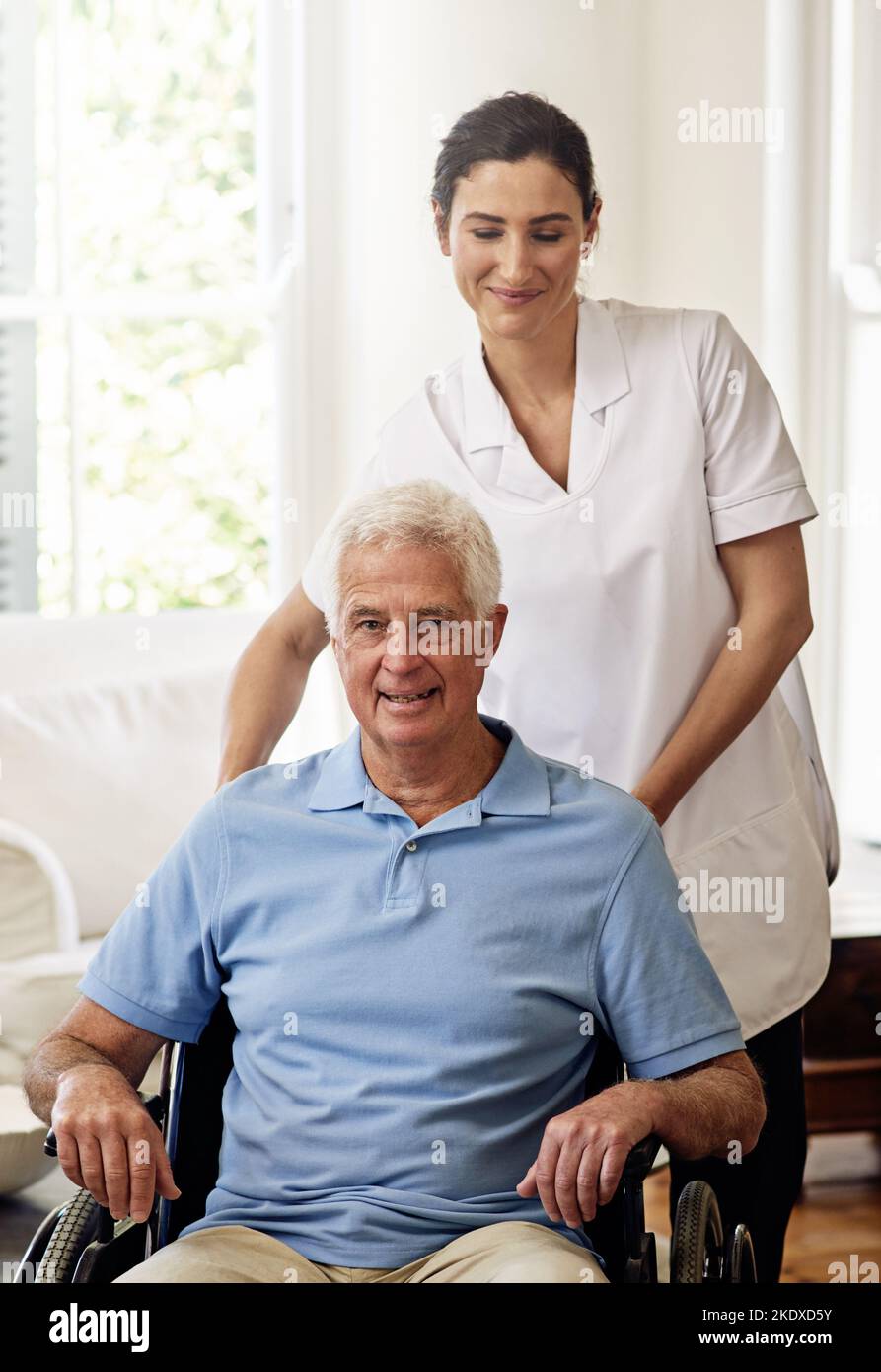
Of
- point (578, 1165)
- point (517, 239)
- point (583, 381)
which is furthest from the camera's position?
point (583, 381)

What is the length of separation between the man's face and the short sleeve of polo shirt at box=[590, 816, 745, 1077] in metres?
0.23

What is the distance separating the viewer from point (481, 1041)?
143 centimetres

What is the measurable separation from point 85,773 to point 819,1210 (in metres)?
1.53

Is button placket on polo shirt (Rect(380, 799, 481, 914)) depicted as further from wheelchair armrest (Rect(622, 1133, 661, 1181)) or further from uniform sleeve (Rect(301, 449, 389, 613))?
uniform sleeve (Rect(301, 449, 389, 613))

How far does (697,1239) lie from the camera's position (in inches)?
52.6

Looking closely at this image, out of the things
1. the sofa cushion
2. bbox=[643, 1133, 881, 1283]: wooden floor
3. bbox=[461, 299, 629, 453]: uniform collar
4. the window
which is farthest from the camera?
the window

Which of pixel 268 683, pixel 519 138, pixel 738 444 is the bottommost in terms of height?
pixel 268 683

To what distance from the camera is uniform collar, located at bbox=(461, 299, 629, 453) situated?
1819 mm

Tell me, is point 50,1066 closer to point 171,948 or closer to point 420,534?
point 171,948

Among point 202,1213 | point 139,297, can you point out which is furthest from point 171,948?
point 139,297

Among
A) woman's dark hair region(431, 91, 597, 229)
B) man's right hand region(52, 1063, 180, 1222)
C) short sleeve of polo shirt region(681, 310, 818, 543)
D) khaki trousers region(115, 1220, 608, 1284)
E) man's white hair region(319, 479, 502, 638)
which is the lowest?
khaki trousers region(115, 1220, 608, 1284)

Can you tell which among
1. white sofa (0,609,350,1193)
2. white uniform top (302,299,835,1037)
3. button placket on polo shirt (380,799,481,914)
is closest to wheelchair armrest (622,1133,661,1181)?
button placket on polo shirt (380,799,481,914)

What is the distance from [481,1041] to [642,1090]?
0.16m
